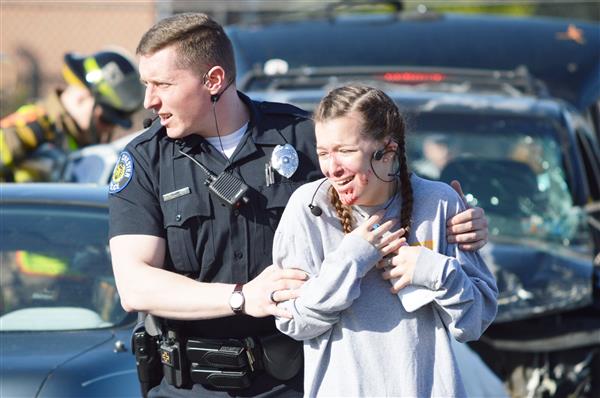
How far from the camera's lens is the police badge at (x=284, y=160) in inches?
136

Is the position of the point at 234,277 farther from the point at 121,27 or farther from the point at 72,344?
the point at 121,27

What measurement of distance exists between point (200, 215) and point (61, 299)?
1.49 metres

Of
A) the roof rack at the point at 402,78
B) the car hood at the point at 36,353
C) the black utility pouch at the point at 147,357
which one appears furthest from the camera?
the roof rack at the point at 402,78

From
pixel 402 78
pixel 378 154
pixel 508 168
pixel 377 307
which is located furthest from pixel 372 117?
pixel 402 78

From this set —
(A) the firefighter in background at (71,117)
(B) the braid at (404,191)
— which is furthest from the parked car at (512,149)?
(B) the braid at (404,191)

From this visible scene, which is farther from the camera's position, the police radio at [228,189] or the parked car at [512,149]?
the parked car at [512,149]

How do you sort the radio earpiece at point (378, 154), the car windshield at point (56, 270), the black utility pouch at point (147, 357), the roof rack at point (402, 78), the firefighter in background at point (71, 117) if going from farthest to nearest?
the roof rack at point (402, 78), the firefighter in background at point (71, 117), the car windshield at point (56, 270), the black utility pouch at point (147, 357), the radio earpiece at point (378, 154)

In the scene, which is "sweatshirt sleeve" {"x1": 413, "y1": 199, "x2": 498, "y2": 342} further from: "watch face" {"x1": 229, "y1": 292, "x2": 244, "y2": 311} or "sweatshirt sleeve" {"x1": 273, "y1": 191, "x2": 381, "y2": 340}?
"watch face" {"x1": 229, "y1": 292, "x2": 244, "y2": 311}

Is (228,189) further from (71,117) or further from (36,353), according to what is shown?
(71,117)

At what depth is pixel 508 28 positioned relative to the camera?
8578mm

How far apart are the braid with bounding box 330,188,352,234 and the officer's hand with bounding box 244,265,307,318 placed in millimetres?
167

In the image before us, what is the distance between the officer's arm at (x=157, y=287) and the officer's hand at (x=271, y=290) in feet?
0.27

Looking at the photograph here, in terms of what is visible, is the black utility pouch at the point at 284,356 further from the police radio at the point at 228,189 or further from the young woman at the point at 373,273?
the police radio at the point at 228,189

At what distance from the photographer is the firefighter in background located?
6809mm
